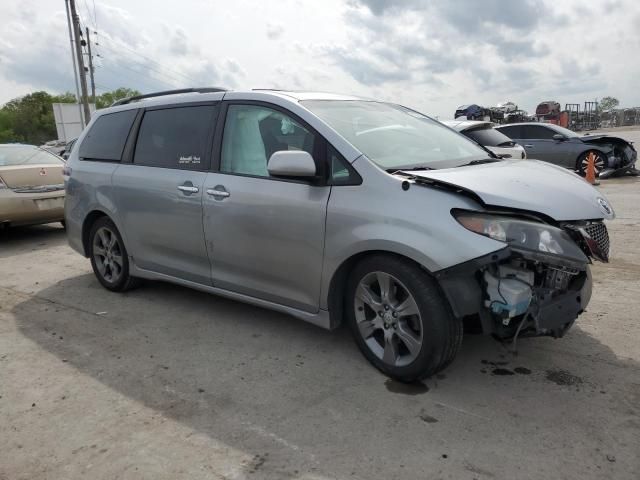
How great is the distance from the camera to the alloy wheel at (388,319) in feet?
10.2

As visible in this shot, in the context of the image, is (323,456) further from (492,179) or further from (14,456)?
(492,179)

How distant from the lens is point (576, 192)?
3.24 metres

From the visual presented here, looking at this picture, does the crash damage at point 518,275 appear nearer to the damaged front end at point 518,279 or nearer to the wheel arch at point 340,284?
the damaged front end at point 518,279

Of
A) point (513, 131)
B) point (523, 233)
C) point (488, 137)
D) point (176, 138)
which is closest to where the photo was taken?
point (523, 233)

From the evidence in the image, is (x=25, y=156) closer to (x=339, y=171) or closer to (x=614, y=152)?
(x=339, y=171)

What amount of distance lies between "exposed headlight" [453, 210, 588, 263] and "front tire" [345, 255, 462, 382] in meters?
0.40

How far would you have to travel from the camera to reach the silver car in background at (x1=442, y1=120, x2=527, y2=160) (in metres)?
9.80

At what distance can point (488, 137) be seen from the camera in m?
10.4

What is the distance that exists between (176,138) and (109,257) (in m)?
1.55

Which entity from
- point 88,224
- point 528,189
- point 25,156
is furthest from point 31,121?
point 528,189

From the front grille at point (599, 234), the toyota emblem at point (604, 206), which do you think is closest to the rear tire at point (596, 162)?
the toyota emblem at point (604, 206)

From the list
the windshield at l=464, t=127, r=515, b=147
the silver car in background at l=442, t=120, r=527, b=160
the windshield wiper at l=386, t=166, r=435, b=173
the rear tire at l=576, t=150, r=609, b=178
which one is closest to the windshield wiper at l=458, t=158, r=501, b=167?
the windshield wiper at l=386, t=166, r=435, b=173

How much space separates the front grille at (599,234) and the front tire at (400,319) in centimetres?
97

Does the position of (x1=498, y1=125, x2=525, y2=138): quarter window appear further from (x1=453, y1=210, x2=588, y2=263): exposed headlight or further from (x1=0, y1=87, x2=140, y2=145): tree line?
(x1=0, y1=87, x2=140, y2=145): tree line
